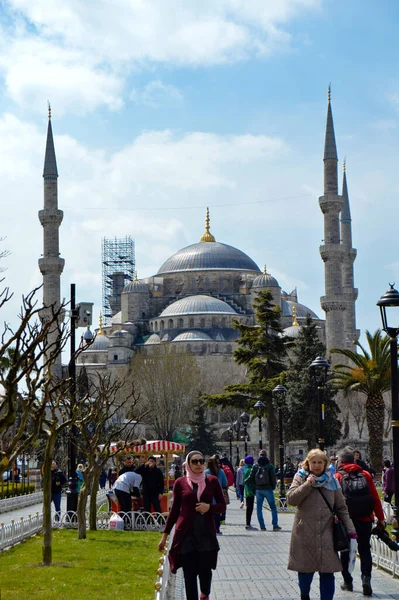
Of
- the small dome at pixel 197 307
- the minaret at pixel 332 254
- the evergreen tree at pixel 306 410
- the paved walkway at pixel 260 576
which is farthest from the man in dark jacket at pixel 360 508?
the small dome at pixel 197 307

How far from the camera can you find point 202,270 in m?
104

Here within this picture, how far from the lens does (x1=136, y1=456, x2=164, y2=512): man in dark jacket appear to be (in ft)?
55.0

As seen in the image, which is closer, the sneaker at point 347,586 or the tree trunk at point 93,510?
the sneaker at point 347,586

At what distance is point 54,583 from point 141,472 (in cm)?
708

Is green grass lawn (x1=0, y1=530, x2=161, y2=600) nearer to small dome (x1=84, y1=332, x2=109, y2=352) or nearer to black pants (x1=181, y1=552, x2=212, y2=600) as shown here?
black pants (x1=181, y1=552, x2=212, y2=600)

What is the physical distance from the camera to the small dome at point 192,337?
89.4 meters

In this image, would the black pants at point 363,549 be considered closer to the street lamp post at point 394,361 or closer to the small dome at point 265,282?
the street lamp post at point 394,361

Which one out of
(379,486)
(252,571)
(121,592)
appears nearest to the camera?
(121,592)

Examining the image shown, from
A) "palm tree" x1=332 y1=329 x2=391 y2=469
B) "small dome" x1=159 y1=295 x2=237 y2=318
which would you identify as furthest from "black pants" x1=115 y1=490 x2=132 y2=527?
"small dome" x1=159 y1=295 x2=237 y2=318

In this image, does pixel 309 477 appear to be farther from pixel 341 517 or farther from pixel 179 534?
pixel 179 534

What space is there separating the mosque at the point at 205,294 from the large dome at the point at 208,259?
97mm

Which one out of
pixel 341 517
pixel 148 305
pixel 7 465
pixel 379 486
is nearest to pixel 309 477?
pixel 341 517

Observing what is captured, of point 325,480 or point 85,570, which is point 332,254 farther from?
point 325,480

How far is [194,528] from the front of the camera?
25.1ft
